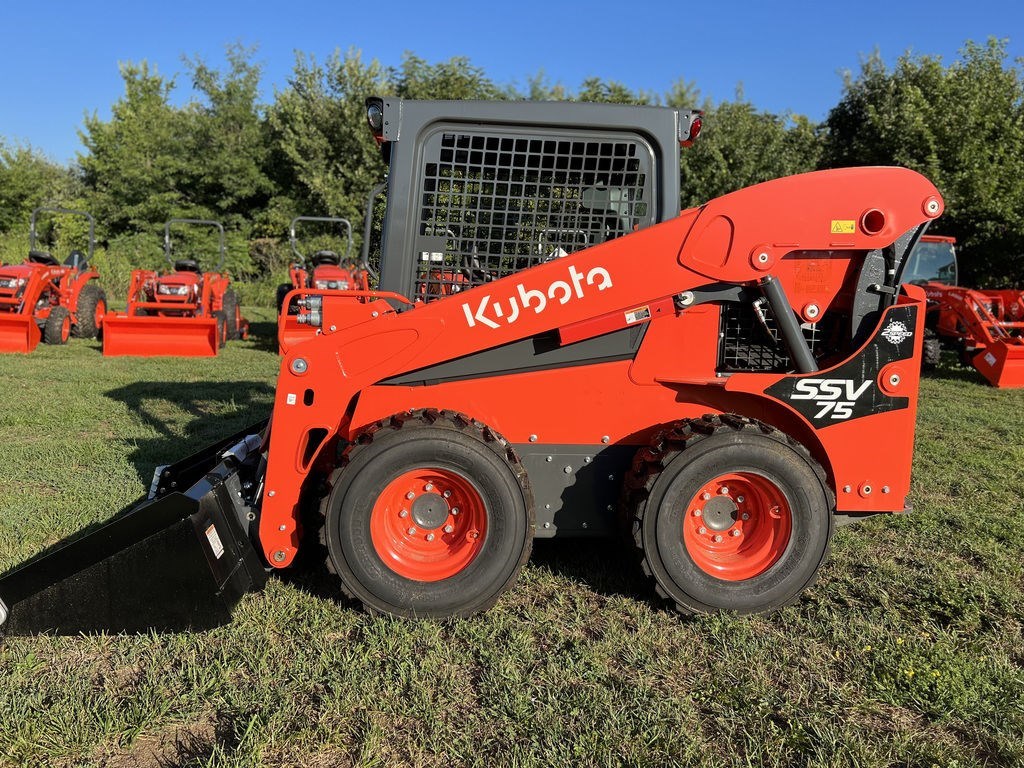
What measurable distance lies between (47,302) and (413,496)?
1162cm

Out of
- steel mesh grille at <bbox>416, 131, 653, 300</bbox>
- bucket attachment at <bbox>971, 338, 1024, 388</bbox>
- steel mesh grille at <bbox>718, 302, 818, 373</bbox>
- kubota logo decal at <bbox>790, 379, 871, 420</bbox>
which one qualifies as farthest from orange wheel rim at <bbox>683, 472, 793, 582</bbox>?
bucket attachment at <bbox>971, 338, 1024, 388</bbox>

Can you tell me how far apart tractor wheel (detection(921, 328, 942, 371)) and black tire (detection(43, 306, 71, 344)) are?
42.1 ft

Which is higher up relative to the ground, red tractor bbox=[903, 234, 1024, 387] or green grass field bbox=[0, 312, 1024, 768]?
red tractor bbox=[903, 234, 1024, 387]

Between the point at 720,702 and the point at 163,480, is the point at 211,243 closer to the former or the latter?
the point at 163,480

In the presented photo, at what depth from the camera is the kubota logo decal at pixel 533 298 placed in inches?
124

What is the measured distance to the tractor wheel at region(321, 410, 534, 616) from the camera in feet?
10.1

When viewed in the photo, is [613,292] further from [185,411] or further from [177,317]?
[177,317]

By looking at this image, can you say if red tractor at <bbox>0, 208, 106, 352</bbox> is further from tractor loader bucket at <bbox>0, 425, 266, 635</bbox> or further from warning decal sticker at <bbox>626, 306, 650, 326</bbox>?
warning decal sticker at <bbox>626, 306, 650, 326</bbox>

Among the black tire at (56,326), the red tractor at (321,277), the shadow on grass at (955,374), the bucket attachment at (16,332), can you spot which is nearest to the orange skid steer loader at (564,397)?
the red tractor at (321,277)

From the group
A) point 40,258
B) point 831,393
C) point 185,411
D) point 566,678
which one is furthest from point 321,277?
point 566,678

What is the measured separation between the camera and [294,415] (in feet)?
10.5

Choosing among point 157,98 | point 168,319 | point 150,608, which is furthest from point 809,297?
point 157,98

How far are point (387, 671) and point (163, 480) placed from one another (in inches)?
71.7

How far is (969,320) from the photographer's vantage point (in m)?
10.8
